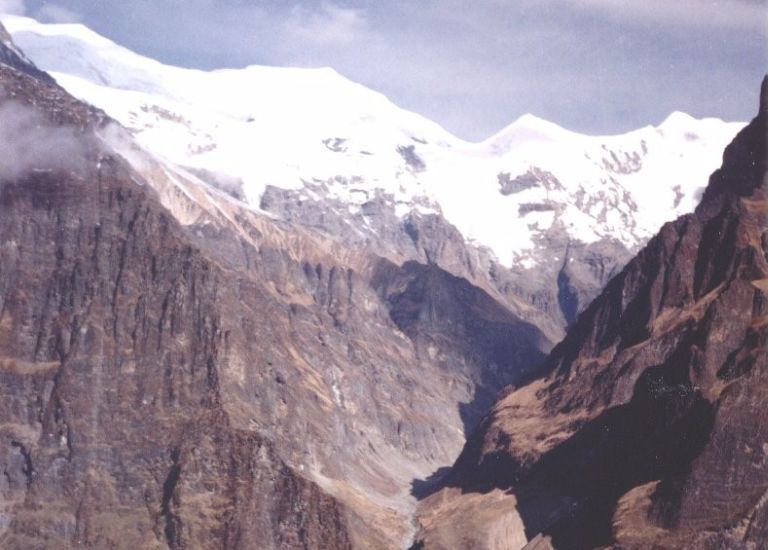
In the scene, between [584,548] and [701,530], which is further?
[584,548]

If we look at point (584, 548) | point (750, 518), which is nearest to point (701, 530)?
point (750, 518)

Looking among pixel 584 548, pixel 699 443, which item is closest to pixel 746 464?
pixel 699 443

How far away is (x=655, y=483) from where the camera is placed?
199250 millimetres

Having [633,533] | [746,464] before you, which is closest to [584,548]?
[633,533]

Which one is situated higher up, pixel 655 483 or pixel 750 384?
pixel 750 384

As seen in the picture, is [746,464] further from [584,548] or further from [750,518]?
[584,548]

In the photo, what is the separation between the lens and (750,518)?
179375mm

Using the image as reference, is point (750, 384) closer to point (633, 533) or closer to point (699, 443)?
point (699, 443)

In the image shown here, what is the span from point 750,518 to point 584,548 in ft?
94.3

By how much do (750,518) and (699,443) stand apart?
647 inches

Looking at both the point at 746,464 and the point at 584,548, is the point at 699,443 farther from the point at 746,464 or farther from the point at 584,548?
the point at 584,548

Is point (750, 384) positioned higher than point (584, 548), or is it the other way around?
point (750, 384)

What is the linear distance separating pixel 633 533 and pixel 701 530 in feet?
32.9

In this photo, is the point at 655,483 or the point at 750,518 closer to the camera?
the point at 750,518
